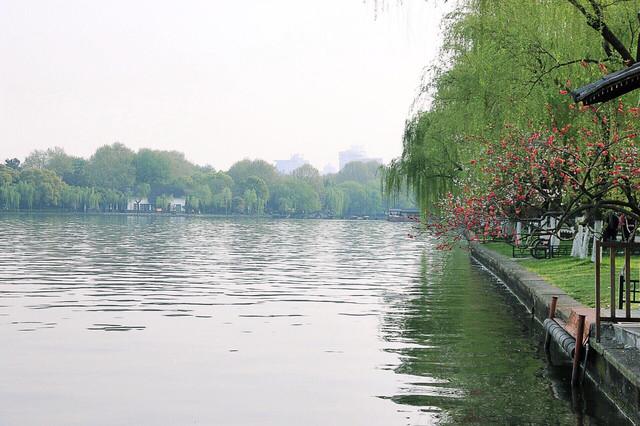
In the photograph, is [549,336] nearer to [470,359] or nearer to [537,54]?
[470,359]

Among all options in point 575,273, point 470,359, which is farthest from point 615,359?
point 575,273

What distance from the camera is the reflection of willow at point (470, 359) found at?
13305 mm

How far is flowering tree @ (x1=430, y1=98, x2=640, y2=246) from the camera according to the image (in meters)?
22.1

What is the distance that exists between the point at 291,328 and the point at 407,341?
2.91 meters

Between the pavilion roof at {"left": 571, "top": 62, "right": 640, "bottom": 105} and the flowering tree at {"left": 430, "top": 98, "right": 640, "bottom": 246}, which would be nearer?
the pavilion roof at {"left": 571, "top": 62, "right": 640, "bottom": 105}

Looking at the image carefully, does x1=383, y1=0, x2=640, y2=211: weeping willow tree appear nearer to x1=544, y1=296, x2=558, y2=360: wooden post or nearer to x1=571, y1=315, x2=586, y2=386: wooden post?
x1=544, y1=296, x2=558, y2=360: wooden post

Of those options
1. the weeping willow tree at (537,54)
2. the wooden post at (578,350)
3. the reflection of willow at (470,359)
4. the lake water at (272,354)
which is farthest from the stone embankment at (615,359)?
the weeping willow tree at (537,54)

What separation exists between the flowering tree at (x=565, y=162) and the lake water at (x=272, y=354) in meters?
2.47

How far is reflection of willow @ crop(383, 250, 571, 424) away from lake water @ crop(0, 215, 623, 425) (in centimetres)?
4

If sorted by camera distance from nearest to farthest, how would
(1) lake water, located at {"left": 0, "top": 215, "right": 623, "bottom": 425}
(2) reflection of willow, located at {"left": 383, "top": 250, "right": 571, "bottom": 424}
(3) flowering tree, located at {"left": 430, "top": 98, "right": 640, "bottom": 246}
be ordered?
(1) lake water, located at {"left": 0, "top": 215, "right": 623, "bottom": 425}
(2) reflection of willow, located at {"left": 383, "top": 250, "right": 571, "bottom": 424}
(3) flowering tree, located at {"left": 430, "top": 98, "right": 640, "bottom": 246}

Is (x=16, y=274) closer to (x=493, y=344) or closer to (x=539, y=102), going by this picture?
(x=539, y=102)

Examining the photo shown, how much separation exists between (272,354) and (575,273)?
14493 mm

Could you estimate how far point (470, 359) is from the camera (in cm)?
1717

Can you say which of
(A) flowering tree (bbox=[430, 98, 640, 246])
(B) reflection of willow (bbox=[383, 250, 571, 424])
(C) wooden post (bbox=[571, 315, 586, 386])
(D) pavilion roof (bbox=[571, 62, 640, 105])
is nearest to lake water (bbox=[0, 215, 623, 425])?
(B) reflection of willow (bbox=[383, 250, 571, 424])
